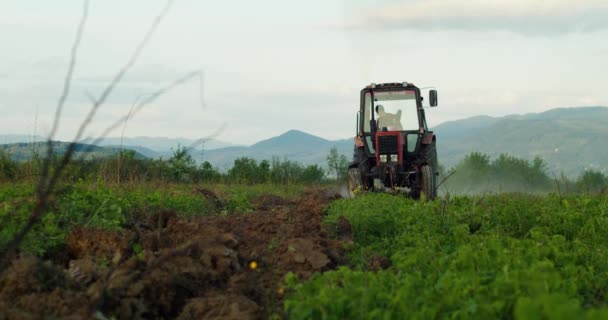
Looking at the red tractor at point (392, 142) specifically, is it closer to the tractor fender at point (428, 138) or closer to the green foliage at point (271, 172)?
the tractor fender at point (428, 138)

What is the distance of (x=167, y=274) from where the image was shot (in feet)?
19.4

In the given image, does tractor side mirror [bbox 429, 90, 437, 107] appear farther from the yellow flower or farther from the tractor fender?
the yellow flower

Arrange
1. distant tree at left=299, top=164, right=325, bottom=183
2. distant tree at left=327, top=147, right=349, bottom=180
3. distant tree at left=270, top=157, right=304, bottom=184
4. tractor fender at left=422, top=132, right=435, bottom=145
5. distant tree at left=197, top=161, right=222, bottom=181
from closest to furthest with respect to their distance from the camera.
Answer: tractor fender at left=422, top=132, right=435, bottom=145 → distant tree at left=197, top=161, right=222, bottom=181 → distant tree at left=270, top=157, right=304, bottom=184 → distant tree at left=299, top=164, right=325, bottom=183 → distant tree at left=327, top=147, right=349, bottom=180

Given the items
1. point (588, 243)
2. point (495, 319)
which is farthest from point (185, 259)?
point (588, 243)

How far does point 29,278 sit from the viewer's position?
18.4ft

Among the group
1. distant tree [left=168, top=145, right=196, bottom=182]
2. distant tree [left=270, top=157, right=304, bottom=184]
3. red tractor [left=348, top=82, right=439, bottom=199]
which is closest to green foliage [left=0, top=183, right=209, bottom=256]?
red tractor [left=348, top=82, right=439, bottom=199]

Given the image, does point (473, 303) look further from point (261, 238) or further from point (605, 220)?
point (605, 220)

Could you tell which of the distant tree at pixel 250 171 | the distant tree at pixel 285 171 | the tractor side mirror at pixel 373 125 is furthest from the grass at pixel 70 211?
the distant tree at pixel 285 171

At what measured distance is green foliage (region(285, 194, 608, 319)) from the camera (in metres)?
4.39

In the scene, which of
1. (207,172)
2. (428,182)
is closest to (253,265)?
(428,182)

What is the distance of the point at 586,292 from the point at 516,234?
387 centimetres

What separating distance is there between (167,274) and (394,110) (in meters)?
A: 12.4

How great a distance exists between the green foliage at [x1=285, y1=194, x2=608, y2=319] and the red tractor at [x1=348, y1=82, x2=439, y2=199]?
616 centimetres

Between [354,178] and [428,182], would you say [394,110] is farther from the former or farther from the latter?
[428,182]
